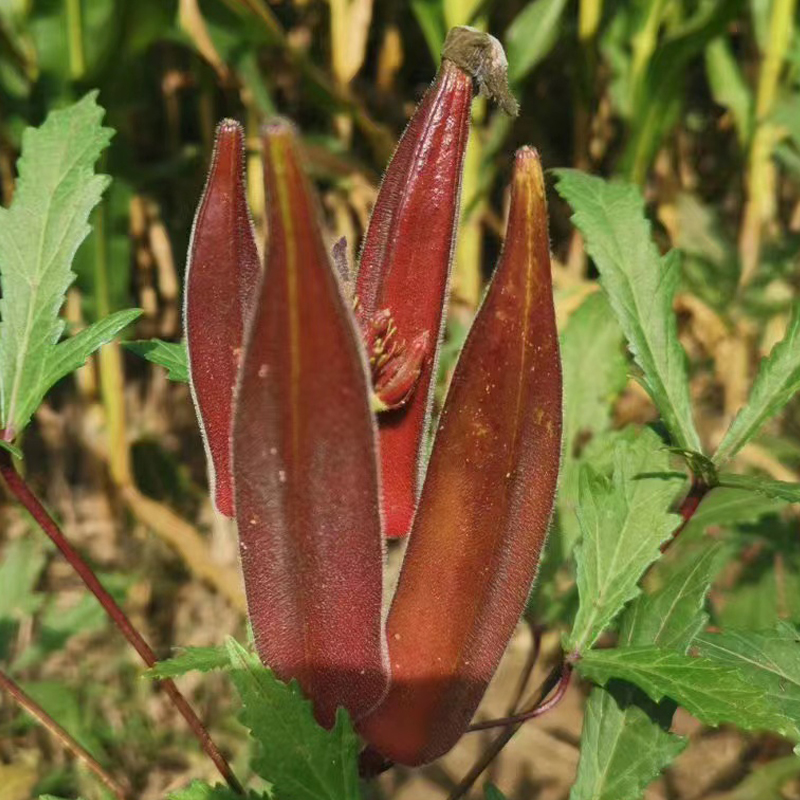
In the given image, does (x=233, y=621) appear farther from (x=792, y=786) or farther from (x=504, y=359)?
(x=504, y=359)

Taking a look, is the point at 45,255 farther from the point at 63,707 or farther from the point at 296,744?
the point at 63,707

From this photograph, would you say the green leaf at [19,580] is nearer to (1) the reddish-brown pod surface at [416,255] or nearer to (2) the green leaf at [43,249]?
(2) the green leaf at [43,249]

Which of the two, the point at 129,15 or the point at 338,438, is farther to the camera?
the point at 129,15

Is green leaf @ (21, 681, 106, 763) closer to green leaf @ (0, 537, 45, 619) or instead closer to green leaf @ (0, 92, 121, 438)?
green leaf @ (0, 537, 45, 619)

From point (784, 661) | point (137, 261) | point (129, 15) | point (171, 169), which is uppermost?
point (129, 15)

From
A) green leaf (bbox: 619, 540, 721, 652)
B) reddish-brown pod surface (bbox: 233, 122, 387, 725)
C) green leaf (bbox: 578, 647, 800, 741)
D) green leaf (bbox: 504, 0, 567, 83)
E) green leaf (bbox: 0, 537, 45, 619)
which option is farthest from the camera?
green leaf (bbox: 504, 0, 567, 83)

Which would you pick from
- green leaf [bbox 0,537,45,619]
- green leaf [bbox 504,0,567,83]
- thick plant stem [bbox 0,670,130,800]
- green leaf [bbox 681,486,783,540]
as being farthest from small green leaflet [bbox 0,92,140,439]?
green leaf [bbox 504,0,567,83]

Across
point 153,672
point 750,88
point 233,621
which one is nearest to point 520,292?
point 153,672

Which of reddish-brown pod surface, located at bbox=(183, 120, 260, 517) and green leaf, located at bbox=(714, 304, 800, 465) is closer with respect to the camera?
reddish-brown pod surface, located at bbox=(183, 120, 260, 517)

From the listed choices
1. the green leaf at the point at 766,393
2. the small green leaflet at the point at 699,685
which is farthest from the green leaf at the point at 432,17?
the small green leaflet at the point at 699,685
